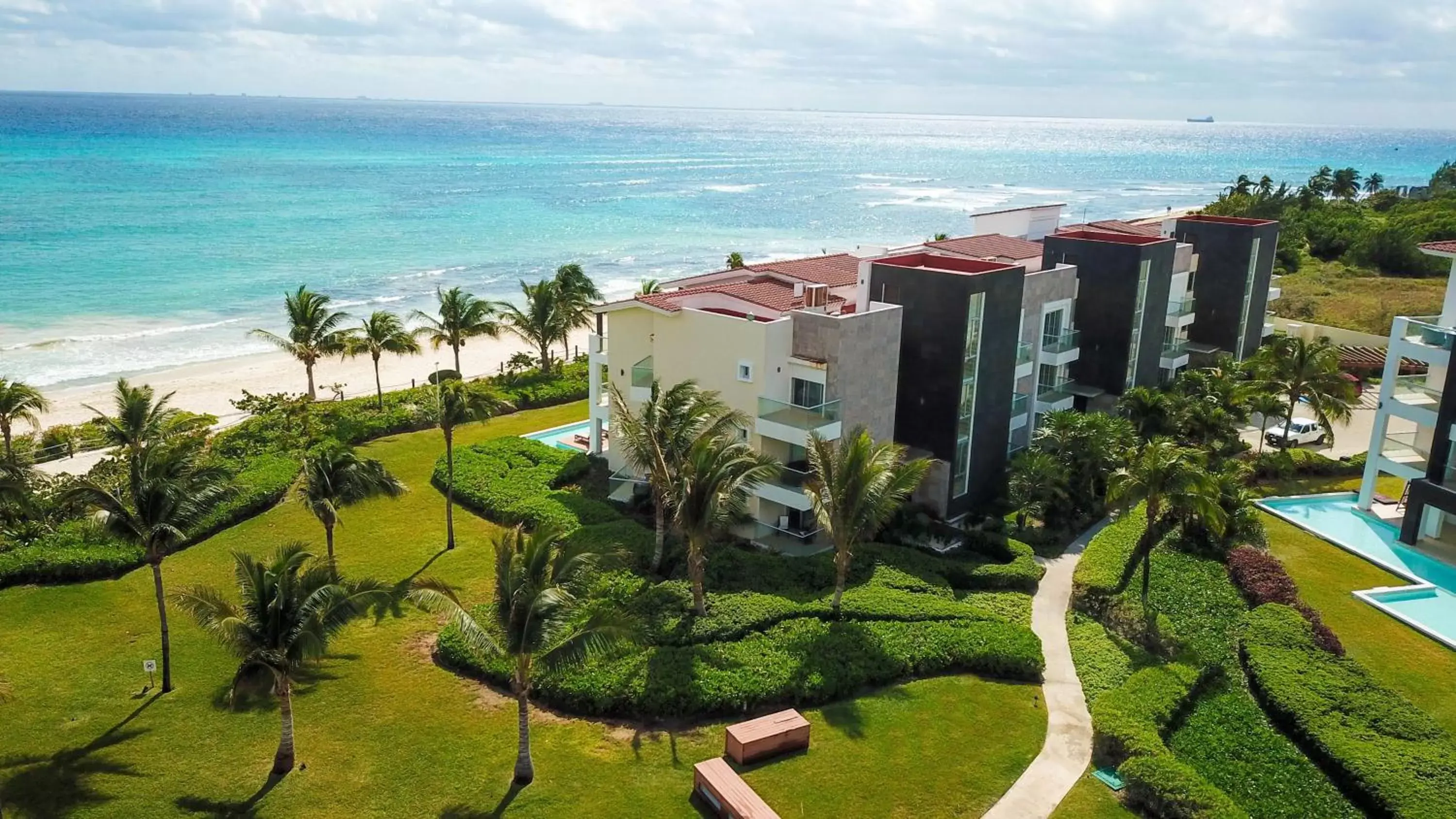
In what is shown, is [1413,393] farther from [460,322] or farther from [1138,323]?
[460,322]

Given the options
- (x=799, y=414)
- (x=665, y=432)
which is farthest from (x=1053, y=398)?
(x=665, y=432)

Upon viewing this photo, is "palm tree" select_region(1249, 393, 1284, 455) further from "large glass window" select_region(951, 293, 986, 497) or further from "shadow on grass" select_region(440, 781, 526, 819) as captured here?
"shadow on grass" select_region(440, 781, 526, 819)

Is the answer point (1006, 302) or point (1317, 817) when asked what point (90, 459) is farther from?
point (1317, 817)

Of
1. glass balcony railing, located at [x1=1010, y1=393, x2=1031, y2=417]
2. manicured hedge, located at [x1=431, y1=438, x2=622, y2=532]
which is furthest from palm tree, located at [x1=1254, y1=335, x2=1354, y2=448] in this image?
manicured hedge, located at [x1=431, y1=438, x2=622, y2=532]

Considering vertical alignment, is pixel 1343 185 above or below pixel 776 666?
above

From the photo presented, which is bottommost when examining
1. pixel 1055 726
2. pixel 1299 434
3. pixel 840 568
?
pixel 1055 726

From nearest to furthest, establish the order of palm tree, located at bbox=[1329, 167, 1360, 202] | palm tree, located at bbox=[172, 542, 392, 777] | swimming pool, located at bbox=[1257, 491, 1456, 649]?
palm tree, located at bbox=[172, 542, 392, 777] → swimming pool, located at bbox=[1257, 491, 1456, 649] → palm tree, located at bbox=[1329, 167, 1360, 202]
